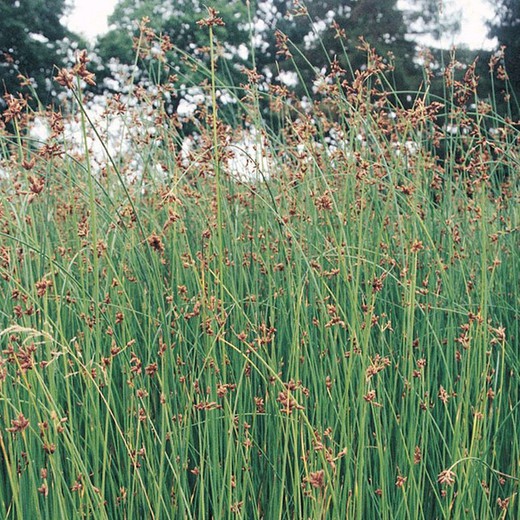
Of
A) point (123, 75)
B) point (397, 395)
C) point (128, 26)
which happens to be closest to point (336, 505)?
point (397, 395)

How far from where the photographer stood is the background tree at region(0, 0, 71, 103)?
71.1 ft

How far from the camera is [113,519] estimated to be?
2.26 meters

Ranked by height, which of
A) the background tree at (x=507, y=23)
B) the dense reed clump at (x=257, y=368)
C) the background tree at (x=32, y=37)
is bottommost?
the dense reed clump at (x=257, y=368)

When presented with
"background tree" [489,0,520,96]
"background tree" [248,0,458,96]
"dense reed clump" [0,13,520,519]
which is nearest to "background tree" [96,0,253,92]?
"background tree" [248,0,458,96]

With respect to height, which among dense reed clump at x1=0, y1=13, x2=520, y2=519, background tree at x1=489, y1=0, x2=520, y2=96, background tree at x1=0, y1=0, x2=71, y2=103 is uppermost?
background tree at x1=0, y1=0, x2=71, y2=103

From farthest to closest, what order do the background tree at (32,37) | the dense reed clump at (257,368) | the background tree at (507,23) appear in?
the background tree at (32,37) → the background tree at (507,23) → the dense reed clump at (257,368)

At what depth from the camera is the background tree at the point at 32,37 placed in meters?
21.7

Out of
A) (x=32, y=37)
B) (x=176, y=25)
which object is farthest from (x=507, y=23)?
(x=32, y=37)

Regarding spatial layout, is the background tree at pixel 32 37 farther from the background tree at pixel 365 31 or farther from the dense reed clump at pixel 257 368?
the dense reed clump at pixel 257 368

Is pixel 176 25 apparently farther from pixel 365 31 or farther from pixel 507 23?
pixel 507 23

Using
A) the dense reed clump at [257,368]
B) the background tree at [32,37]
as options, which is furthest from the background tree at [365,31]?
the dense reed clump at [257,368]

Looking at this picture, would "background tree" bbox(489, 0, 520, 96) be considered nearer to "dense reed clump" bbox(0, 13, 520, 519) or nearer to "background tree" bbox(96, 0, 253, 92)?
"background tree" bbox(96, 0, 253, 92)

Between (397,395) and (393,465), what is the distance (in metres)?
0.28

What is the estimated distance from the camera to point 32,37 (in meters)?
22.1
